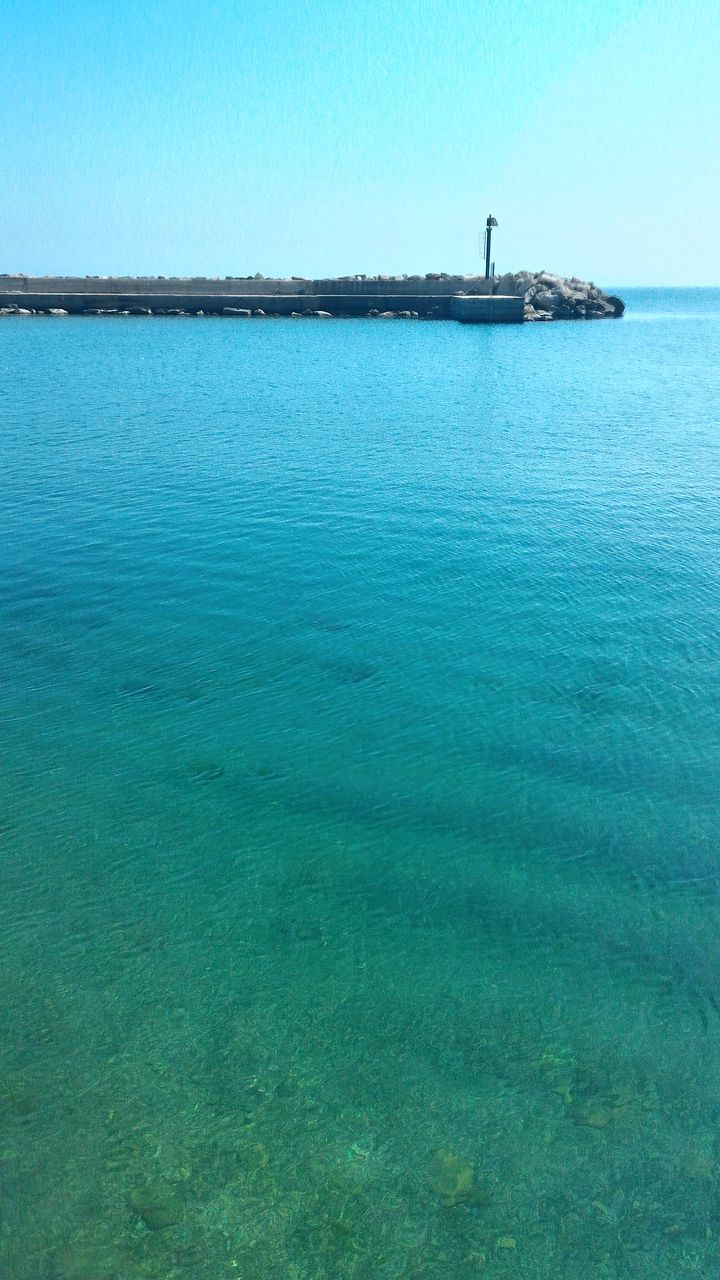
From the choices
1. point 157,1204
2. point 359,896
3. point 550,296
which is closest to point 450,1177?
point 157,1204

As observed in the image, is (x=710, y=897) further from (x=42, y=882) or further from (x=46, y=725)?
(x=46, y=725)

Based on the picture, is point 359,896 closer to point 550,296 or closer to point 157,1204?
point 157,1204

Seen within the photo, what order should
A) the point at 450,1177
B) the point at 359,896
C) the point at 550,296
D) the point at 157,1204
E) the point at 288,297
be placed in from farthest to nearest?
1. the point at 550,296
2. the point at 288,297
3. the point at 359,896
4. the point at 450,1177
5. the point at 157,1204

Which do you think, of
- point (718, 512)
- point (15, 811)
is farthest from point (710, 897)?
point (718, 512)

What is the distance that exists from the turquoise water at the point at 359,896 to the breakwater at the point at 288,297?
7794cm

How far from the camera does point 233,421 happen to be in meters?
33.0

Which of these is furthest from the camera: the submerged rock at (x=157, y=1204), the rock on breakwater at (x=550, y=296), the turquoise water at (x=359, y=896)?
the rock on breakwater at (x=550, y=296)

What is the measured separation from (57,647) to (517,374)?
40.9 metres

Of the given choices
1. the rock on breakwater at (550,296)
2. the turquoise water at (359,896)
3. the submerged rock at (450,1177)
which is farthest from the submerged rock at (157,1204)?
the rock on breakwater at (550,296)

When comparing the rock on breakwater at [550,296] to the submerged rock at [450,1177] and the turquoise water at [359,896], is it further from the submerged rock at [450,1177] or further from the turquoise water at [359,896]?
the submerged rock at [450,1177]

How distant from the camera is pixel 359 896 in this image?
855 cm

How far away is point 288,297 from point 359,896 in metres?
93.8

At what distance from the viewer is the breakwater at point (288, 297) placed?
88.6 metres

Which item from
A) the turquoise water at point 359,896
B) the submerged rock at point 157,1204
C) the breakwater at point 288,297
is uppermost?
the breakwater at point 288,297
